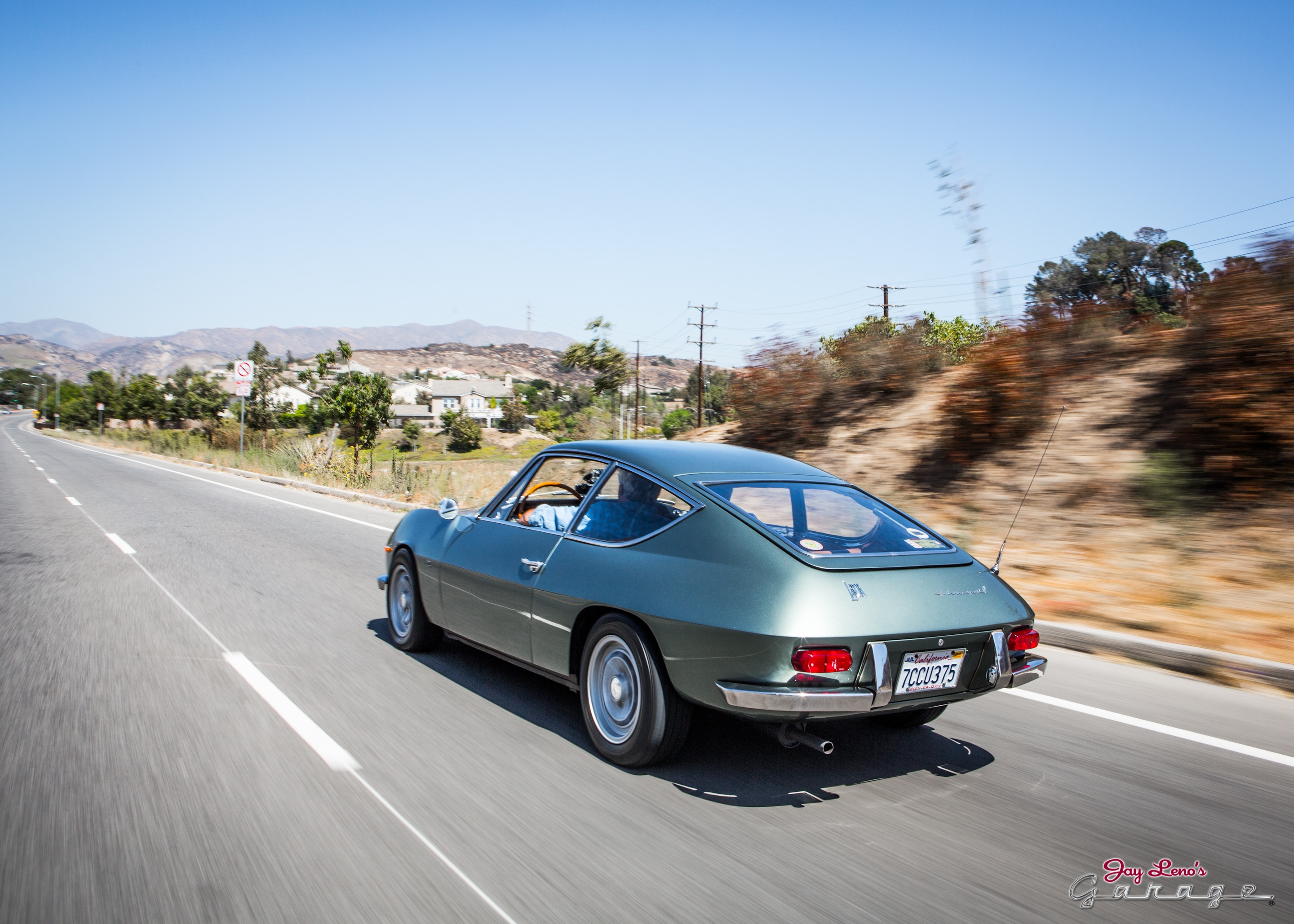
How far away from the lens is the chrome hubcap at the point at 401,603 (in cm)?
606

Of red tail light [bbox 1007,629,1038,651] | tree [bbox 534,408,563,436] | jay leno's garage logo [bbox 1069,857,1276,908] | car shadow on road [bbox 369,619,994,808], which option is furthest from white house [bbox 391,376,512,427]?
jay leno's garage logo [bbox 1069,857,1276,908]

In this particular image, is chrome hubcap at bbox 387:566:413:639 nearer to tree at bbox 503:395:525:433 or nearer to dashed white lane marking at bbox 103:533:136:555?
dashed white lane marking at bbox 103:533:136:555

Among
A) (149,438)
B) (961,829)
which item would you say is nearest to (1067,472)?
(961,829)

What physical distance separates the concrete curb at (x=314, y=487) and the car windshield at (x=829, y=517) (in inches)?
172

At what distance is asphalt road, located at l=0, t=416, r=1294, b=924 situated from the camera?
2.89 metres

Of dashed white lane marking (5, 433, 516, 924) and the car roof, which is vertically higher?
the car roof

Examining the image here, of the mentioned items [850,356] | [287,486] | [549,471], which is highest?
[850,356]

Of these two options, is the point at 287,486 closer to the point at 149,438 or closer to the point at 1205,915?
the point at 1205,915

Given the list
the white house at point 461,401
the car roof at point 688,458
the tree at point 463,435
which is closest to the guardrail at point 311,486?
the car roof at point 688,458

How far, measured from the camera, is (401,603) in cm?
621

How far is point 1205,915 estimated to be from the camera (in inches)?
113

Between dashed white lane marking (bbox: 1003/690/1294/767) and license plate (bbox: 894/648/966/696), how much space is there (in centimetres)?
190

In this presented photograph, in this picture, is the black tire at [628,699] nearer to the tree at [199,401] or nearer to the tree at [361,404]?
the tree at [361,404]

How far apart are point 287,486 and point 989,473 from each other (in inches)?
740
